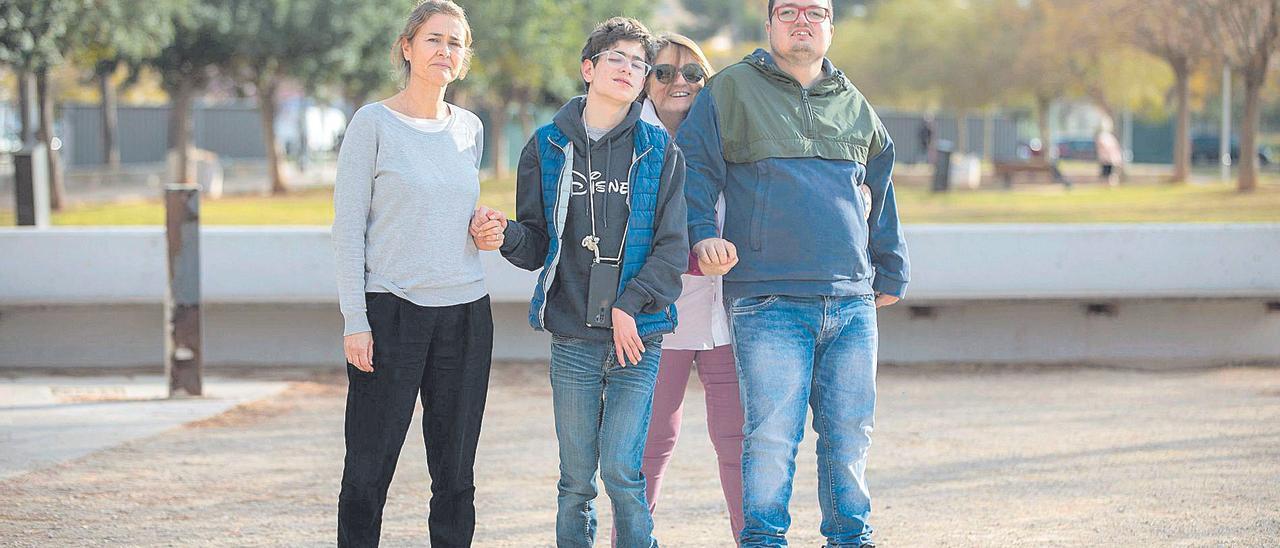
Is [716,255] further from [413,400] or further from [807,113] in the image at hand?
[413,400]

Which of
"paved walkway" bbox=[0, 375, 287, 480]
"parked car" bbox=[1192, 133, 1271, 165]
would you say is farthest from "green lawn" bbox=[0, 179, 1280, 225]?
"parked car" bbox=[1192, 133, 1271, 165]

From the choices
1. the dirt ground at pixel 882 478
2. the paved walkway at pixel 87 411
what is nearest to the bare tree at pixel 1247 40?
the dirt ground at pixel 882 478

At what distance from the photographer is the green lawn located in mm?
18906

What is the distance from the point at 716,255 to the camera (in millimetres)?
3922

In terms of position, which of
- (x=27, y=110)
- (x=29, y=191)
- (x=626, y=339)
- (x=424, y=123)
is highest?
(x=27, y=110)

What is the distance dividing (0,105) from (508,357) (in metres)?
35.1

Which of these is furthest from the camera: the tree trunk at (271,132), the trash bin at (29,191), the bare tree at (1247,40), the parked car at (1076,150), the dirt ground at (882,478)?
the parked car at (1076,150)

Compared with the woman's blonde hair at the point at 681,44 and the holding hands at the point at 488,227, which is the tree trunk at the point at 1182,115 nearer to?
the woman's blonde hair at the point at 681,44

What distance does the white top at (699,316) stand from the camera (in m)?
4.32

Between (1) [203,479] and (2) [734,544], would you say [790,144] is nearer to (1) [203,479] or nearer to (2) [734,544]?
(2) [734,544]

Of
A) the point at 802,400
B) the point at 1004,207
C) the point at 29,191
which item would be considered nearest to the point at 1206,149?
the point at 1004,207

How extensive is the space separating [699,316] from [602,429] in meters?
0.58

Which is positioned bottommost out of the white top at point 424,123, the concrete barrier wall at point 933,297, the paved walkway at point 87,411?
the paved walkway at point 87,411

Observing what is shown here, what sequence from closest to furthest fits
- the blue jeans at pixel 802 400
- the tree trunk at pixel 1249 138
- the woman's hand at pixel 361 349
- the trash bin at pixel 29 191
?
the woman's hand at pixel 361 349
the blue jeans at pixel 802 400
the trash bin at pixel 29 191
the tree trunk at pixel 1249 138
